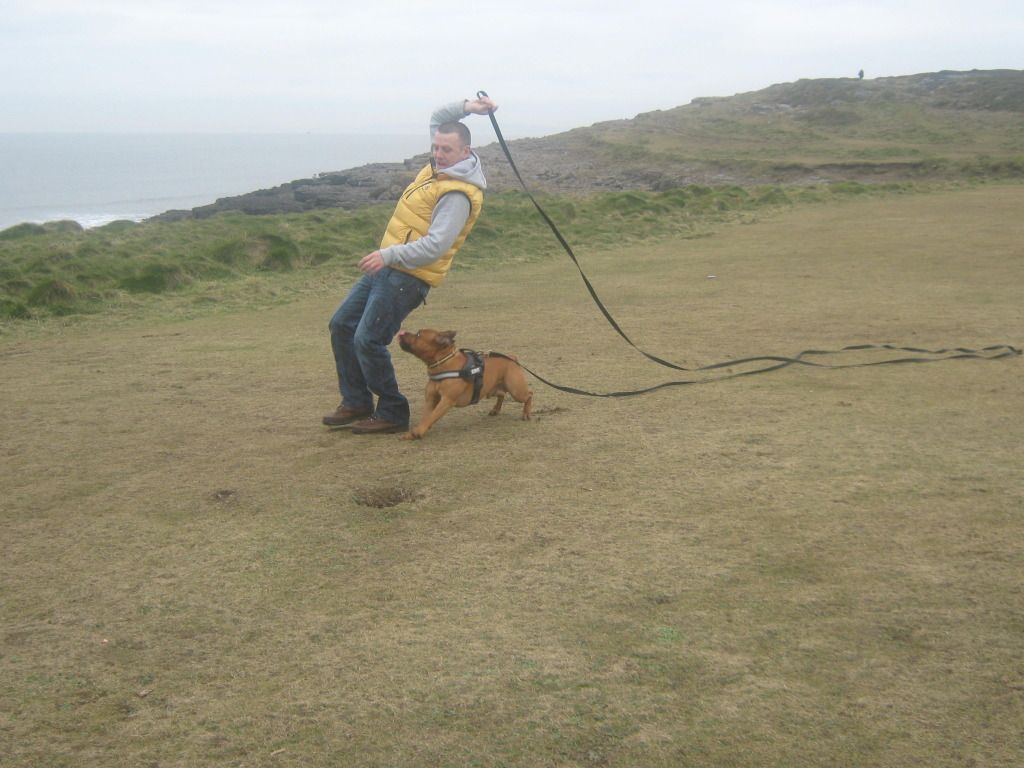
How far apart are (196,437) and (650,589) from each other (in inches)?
119

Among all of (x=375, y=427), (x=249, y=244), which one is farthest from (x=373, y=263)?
(x=249, y=244)

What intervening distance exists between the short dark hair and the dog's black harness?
112 cm

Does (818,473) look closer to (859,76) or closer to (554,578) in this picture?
(554,578)

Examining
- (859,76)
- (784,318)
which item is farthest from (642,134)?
(784,318)

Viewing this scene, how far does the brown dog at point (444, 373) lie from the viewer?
509 centimetres

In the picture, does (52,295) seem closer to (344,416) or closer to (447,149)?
(344,416)

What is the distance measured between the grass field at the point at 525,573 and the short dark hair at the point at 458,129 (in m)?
1.56

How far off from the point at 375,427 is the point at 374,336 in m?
0.51

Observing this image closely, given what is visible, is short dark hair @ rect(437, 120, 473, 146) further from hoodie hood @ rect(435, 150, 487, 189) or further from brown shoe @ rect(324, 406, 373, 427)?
brown shoe @ rect(324, 406, 373, 427)

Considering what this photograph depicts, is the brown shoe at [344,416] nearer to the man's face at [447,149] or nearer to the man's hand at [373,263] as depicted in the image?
the man's hand at [373,263]

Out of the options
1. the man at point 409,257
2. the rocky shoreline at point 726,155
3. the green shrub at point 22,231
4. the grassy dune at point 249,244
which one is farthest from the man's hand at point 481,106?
the rocky shoreline at point 726,155

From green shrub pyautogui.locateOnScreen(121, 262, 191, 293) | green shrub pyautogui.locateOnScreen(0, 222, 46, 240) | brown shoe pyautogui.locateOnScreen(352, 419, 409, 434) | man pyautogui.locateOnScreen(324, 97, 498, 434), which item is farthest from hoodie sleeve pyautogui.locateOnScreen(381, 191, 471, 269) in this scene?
green shrub pyautogui.locateOnScreen(0, 222, 46, 240)

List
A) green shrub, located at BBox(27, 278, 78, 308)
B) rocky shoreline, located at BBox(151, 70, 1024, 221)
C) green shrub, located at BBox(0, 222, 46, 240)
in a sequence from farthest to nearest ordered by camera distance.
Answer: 1. rocky shoreline, located at BBox(151, 70, 1024, 221)
2. green shrub, located at BBox(0, 222, 46, 240)
3. green shrub, located at BBox(27, 278, 78, 308)

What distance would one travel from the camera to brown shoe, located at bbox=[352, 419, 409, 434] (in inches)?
208
